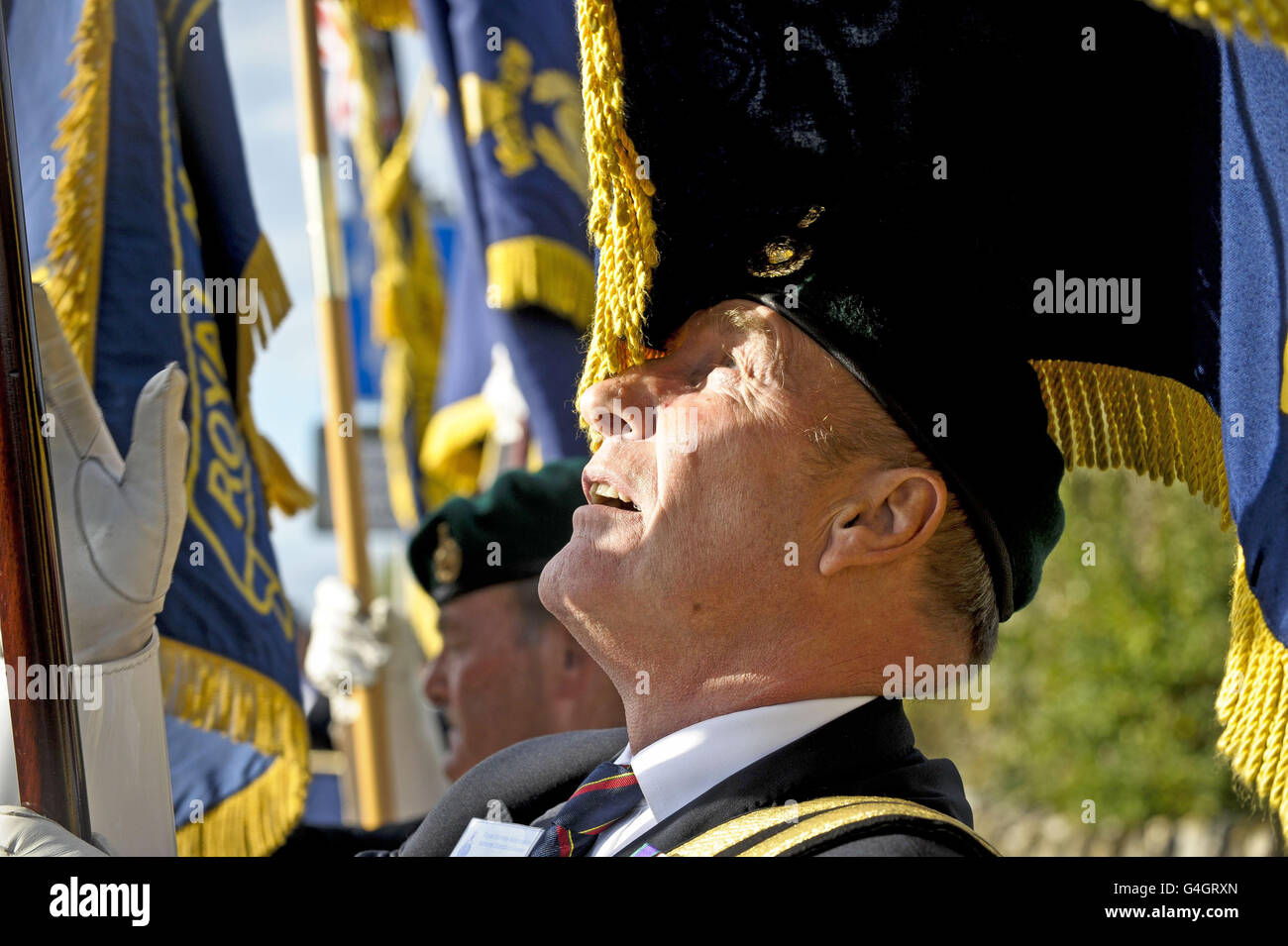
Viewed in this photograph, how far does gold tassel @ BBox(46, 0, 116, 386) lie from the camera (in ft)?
8.48

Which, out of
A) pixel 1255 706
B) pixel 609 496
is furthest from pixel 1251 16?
pixel 609 496

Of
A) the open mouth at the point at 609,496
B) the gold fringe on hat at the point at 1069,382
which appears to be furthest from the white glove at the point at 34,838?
the gold fringe on hat at the point at 1069,382

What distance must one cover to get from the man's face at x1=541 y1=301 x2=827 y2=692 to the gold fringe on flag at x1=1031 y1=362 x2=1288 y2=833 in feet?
1.21

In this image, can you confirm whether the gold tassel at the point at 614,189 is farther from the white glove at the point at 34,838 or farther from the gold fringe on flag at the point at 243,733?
the gold fringe on flag at the point at 243,733

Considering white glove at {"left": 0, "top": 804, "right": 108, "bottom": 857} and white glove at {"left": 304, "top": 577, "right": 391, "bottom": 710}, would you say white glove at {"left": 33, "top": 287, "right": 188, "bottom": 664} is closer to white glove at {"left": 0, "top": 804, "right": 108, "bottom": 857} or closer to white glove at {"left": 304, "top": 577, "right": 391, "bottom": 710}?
white glove at {"left": 0, "top": 804, "right": 108, "bottom": 857}

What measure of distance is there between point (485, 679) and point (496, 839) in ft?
5.41

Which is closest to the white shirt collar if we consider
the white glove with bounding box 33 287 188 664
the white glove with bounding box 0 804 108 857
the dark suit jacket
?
the dark suit jacket

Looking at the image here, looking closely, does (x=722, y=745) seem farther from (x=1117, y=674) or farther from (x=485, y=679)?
(x=1117, y=674)

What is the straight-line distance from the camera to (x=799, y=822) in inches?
67.4

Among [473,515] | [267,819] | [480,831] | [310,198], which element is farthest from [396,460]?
[480,831]

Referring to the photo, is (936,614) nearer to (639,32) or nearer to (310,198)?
(639,32)

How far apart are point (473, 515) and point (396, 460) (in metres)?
2.75

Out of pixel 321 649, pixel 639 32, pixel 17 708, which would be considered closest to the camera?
pixel 17 708

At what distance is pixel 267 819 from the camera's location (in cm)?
282
